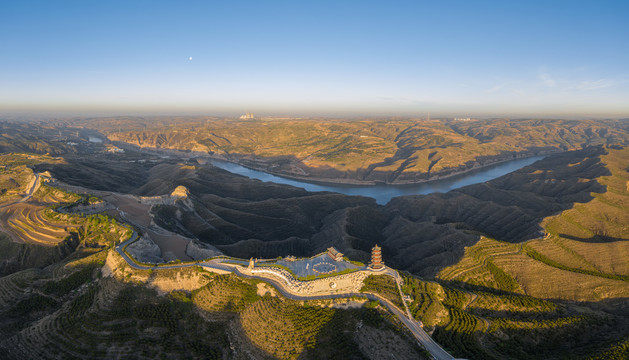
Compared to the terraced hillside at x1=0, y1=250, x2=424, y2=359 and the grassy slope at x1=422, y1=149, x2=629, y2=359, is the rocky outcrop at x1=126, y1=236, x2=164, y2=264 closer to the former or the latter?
the terraced hillside at x1=0, y1=250, x2=424, y2=359

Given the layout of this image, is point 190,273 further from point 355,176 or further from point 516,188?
point 355,176

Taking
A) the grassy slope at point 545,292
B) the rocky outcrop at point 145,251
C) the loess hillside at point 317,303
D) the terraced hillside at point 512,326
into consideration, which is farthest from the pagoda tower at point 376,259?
the rocky outcrop at point 145,251

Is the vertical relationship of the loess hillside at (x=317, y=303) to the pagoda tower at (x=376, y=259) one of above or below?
below

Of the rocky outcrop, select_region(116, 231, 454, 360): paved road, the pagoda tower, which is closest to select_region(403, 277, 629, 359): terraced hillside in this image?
select_region(116, 231, 454, 360): paved road

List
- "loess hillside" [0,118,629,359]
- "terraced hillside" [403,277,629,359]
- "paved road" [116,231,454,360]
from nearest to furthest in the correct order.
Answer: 1. "paved road" [116,231,454,360]
2. "loess hillside" [0,118,629,359]
3. "terraced hillside" [403,277,629,359]

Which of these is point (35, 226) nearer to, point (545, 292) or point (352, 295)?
point (352, 295)

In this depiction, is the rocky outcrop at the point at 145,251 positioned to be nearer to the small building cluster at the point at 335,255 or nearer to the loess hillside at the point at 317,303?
the loess hillside at the point at 317,303

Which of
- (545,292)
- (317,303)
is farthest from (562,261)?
(317,303)

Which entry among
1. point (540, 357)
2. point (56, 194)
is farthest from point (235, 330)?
point (56, 194)
